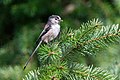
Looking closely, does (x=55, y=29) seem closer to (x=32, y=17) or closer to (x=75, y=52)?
(x=75, y=52)

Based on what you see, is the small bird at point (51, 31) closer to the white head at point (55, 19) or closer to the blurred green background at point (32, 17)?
the white head at point (55, 19)

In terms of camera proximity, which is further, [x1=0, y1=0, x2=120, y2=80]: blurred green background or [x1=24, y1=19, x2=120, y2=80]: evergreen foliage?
[x1=0, y1=0, x2=120, y2=80]: blurred green background

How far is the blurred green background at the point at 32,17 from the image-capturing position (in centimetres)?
325

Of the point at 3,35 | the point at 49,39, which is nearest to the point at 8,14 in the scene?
the point at 3,35

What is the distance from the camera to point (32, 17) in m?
3.49

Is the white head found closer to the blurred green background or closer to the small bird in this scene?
the small bird

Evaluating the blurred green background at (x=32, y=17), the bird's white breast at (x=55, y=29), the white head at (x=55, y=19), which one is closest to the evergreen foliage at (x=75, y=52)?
the bird's white breast at (x=55, y=29)

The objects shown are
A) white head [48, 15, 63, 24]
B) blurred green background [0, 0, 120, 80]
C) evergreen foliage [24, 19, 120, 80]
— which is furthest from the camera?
blurred green background [0, 0, 120, 80]

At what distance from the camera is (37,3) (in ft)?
11.4

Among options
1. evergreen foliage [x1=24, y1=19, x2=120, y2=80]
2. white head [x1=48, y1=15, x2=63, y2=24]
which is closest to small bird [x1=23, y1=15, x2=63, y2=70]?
white head [x1=48, y1=15, x2=63, y2=24]

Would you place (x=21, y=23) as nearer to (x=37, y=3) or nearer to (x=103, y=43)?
(x=37, y=3)

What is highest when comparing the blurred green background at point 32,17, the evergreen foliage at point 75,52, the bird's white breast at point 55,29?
the blurred green background at point 32,17

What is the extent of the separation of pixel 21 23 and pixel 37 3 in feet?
0.71

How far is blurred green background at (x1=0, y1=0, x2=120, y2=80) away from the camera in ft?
10.7
